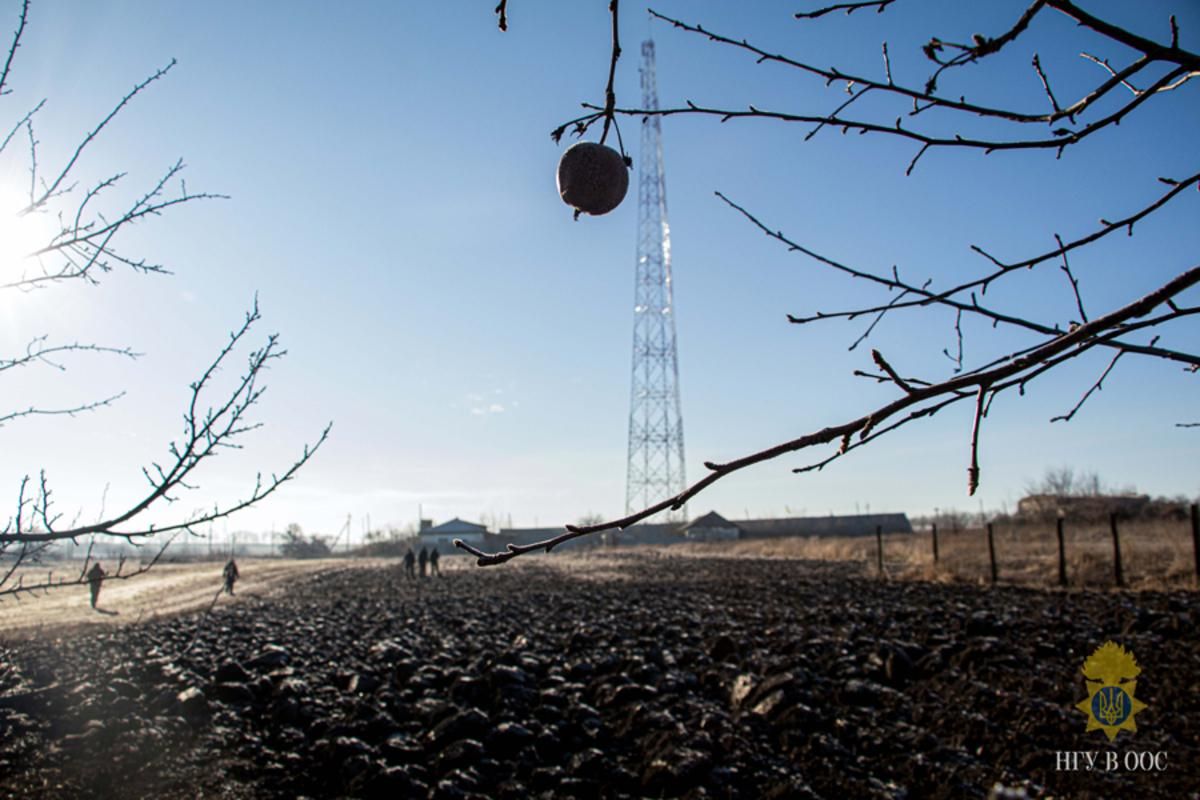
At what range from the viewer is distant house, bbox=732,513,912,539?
202 feet

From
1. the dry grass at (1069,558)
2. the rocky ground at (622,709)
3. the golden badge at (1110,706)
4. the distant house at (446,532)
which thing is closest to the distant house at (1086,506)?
the dry grass at (1069,558)

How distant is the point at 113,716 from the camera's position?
658 centimetres

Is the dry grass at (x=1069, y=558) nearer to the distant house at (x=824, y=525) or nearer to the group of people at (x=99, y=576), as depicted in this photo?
the group of people at (x=99, y=576)

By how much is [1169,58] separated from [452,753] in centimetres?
605

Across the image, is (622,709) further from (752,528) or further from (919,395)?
(752,528)

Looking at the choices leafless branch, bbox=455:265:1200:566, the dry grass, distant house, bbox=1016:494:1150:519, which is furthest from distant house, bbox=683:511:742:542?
leafless branch, bbox=455:265:1200:566

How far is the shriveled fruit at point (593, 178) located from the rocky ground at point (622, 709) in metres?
4.59

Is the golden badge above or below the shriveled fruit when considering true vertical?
below

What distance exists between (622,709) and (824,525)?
60566 mm

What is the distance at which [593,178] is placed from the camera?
137 cm

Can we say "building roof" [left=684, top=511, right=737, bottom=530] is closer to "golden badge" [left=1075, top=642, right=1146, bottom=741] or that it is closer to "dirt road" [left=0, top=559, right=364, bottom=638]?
"dirt road" [left=0, top=559, right=364, bottom=638]

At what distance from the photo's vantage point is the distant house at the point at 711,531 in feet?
210

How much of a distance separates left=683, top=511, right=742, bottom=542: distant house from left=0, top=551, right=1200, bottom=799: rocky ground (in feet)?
173

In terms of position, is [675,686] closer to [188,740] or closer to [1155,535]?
[188,740]
